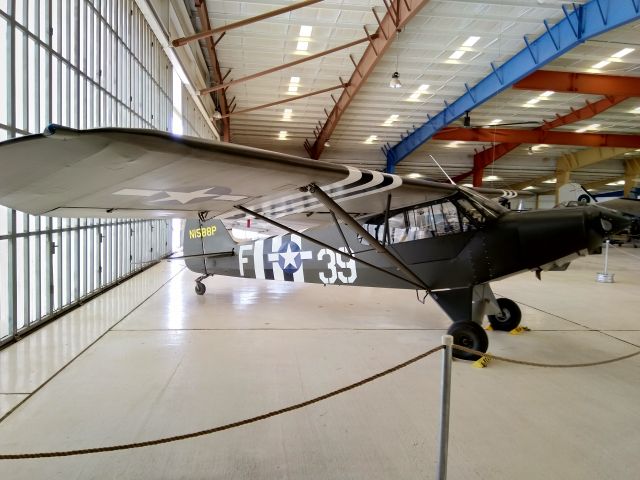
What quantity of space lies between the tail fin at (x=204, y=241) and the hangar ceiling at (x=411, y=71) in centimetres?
509

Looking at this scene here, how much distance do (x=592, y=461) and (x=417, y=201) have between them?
124 inches

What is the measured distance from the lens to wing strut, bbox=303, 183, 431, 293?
3559 millimetres

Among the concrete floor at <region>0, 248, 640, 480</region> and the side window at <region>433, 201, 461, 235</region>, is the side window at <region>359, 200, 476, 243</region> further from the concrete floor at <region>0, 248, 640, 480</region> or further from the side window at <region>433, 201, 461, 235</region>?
the concrete floor at <region>0, 248, 640, 480</region>

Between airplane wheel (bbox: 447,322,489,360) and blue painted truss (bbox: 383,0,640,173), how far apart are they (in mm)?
7687

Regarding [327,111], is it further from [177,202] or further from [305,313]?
[177,202]

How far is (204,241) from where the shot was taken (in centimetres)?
738

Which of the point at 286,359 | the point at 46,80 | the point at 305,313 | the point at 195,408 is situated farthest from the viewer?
the point at 305,313

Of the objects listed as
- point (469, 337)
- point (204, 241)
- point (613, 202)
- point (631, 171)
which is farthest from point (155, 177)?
point (631, 171)

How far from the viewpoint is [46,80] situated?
537cm

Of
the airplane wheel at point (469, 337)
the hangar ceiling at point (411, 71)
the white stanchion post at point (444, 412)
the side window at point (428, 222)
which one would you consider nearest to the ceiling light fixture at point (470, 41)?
the hangar ceiling at point (411, 71)

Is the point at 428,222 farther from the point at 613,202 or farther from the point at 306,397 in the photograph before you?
the point at 613,202

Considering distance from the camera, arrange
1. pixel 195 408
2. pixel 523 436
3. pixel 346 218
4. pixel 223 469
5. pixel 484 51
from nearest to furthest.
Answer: pixel 223 469
pixel 523 436
pixel 195 408
pixel 346 218
pixel 484 51

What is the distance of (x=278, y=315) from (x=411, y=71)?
997 centimetres

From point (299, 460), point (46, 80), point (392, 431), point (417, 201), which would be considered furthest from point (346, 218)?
point (46, 80)
